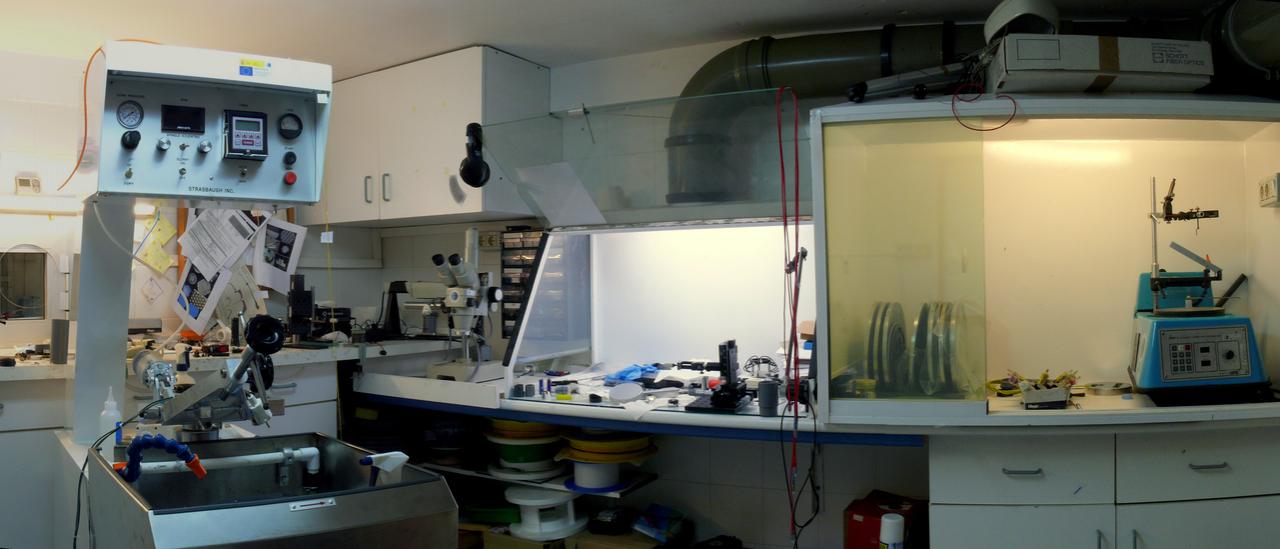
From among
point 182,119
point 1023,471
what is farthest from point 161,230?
point 1023,471

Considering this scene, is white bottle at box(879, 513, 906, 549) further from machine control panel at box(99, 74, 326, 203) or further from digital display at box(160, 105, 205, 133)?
digital display at box(160, 105, 205, 133)

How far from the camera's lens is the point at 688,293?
10.6ft

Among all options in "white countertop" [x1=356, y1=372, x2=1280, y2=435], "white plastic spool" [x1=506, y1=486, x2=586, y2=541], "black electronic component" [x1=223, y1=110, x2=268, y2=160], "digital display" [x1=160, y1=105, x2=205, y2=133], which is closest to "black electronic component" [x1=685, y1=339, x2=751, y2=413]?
"white countertop" [x1=356, y1=372, x2=1280, y2=435]

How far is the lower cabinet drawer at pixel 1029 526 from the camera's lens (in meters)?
2.17

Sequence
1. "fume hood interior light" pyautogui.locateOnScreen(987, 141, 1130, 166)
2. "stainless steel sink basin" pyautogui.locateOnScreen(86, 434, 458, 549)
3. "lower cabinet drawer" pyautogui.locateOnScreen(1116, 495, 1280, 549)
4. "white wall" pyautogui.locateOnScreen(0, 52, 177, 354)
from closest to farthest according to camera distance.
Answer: "stainless steel sink basin" pyautogui.locateOnScreen(86, 434, 458, 549) → "lower cabinet drawer" pyautogui.locateOnScreen(1116, 495, 1280, 549) → "fume hood interior light" pyautogui.locateOnScreen(987, 141, 1130, 166) → "white wall" pyautogui.locateOnScreen(0, 52, 177, 354)

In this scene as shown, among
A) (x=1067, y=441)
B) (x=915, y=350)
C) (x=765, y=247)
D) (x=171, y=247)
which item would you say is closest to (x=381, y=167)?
(x=171, y=247)

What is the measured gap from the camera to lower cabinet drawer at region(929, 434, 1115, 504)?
218cm

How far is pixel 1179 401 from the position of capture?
2211mm

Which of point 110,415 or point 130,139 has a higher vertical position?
point 130,139

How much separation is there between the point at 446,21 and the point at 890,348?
2015 millimetres

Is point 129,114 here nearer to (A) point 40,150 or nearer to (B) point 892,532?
(A) point 40,150

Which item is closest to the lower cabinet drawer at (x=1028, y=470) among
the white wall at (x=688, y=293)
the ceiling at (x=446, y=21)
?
the white wall at (x=688, y=293)

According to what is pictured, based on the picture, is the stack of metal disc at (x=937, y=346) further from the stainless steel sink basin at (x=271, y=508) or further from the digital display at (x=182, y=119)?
the digital display at (x=182, y=119)

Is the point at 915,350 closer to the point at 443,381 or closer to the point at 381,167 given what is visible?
the point at 443,381
